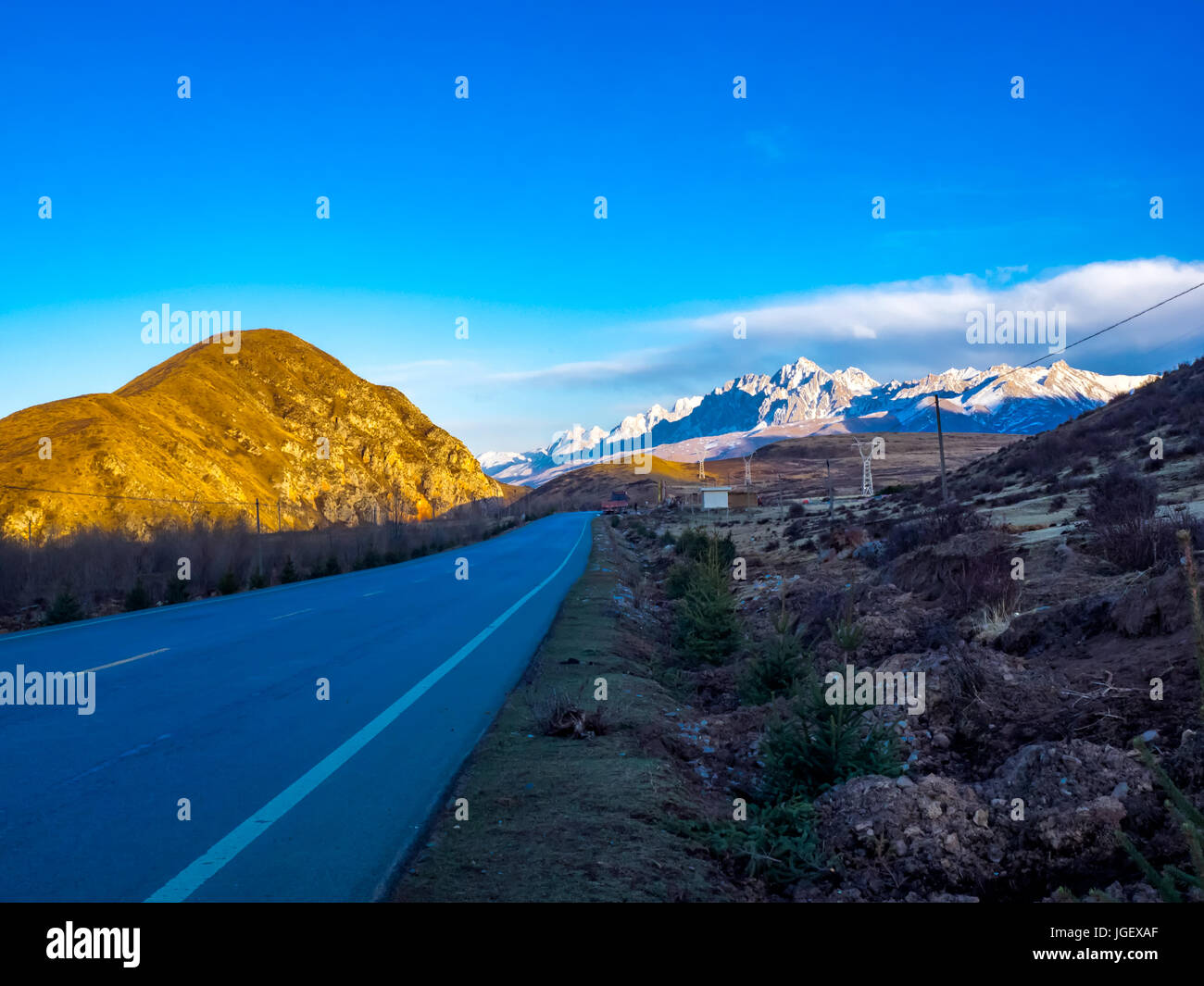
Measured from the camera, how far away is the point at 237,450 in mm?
78375

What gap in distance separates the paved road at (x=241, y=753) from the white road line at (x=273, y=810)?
16 millimetres

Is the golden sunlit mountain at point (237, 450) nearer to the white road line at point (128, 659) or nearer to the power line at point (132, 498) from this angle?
the power line at point (132, 498)

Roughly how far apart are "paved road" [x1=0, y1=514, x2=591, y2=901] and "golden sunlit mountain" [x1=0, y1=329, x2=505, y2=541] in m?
24.9

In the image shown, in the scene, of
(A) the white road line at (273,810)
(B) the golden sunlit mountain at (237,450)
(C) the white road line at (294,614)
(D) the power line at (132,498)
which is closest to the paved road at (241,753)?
(A) the white road line at (273,810)

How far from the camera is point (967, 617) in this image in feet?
36.8

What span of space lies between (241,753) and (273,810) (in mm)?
1602

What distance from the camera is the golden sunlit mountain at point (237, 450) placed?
54.4m

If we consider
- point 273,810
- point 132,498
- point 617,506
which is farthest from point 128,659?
point 617,506

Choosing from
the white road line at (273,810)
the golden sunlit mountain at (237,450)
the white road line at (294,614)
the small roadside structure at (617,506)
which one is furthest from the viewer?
the small roadside structure at (617,506)

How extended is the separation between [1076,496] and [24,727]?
25.2 meters
